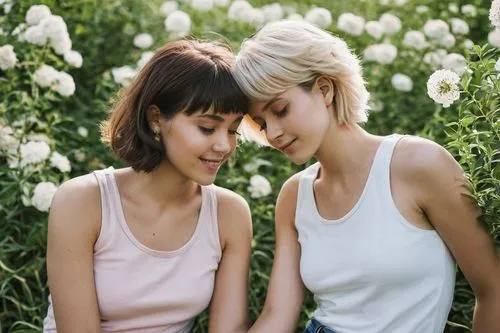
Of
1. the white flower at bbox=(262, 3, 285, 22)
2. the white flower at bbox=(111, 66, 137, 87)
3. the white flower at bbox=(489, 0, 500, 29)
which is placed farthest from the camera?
the white flower at bbox=(262, 3, 285, 22)

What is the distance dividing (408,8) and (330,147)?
2.36m

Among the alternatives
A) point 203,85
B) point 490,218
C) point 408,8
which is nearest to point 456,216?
point 490,218

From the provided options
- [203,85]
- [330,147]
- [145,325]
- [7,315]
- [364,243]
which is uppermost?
[203,85]

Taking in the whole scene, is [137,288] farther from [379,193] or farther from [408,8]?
[408,8]

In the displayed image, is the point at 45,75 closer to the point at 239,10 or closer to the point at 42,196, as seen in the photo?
the point at 42,196

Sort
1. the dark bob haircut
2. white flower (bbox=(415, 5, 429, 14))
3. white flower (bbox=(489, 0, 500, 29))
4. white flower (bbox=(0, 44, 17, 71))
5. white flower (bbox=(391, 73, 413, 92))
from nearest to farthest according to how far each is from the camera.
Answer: white flower (bbox=(489, 0, 500, 29))
the dark bob haircut
white flower (bbox=(0, 44, 17, 71))
white flower (bbox=(391, 73, 413, 92))
white flower (bbox=(415, 5, 429, 14))

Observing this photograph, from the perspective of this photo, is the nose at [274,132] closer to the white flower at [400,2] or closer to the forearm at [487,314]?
the forearm at [487,314]


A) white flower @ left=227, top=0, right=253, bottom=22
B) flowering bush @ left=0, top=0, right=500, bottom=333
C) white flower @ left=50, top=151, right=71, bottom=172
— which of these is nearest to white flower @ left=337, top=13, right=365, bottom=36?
flowering bush @ left=0, top=0, right=500, bottom=333

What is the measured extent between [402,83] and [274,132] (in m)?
1.73

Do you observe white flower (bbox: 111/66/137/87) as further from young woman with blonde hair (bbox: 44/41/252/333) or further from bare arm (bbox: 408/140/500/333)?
bare arm (bbox: 408/140/500/333)

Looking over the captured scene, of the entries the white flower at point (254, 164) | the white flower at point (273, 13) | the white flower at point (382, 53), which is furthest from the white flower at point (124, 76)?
the white flower at point (382, 53)

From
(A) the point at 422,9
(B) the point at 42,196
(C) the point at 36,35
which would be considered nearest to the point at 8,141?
(B) the point at 42,196

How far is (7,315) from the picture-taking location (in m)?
3.43

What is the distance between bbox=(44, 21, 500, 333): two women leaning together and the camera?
104 inches
